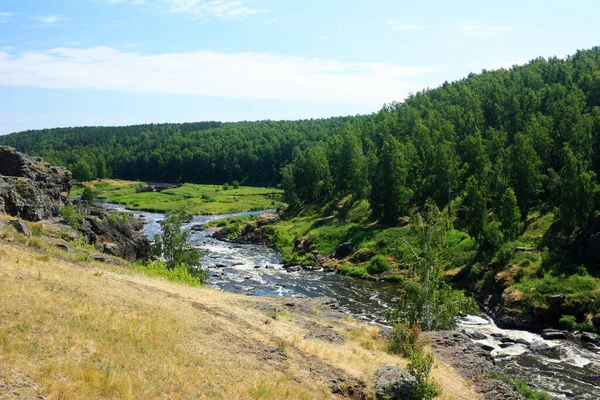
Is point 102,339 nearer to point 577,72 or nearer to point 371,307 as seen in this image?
point 371,307

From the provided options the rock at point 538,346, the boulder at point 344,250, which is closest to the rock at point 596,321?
the rock at point 538,346

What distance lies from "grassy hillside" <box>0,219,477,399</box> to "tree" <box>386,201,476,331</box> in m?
4.75

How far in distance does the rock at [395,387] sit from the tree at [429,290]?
45.0 feet

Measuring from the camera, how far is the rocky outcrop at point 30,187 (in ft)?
218

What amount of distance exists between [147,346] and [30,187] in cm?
5932

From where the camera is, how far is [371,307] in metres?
60.3

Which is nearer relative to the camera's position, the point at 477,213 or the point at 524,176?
the point at 477,213

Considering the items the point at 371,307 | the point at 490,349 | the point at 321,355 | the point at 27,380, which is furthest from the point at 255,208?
the point at 27,380

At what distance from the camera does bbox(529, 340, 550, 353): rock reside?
4572 cm

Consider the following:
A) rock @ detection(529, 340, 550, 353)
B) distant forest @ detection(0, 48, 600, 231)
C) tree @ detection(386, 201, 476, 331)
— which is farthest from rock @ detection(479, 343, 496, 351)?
distant forest @ detection(0, 48, 600, 231)

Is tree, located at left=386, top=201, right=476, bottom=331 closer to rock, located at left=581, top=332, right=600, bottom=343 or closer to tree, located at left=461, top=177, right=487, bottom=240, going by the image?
rock, located at left=581, top=332, right=600, bottom=343

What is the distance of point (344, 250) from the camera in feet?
289

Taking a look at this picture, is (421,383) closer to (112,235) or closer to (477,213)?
(477,213)

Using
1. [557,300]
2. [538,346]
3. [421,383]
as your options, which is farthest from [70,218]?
[557,300]
